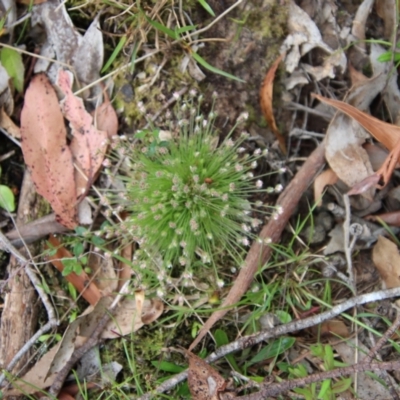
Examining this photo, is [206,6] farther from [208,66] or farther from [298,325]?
[298,325]

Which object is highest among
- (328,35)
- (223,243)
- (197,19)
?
(197,19)

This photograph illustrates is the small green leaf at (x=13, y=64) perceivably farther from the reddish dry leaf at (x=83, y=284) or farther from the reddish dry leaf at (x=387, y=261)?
the reddish dry leaf at (x=387, y=261)

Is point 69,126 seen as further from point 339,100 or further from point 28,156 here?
point 339,100

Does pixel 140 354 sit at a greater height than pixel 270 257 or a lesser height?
lesser

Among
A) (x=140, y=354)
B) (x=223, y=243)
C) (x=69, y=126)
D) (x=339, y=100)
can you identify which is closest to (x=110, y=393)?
(x=140, y=354)

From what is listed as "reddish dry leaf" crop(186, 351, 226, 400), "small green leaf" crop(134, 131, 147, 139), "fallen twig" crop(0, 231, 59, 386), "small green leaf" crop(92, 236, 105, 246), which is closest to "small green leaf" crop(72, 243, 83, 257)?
"small green leaf" crop(92, 236, 105, 246)

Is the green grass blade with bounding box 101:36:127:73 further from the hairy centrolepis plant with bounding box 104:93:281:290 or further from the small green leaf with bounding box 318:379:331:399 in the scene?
the small green leaf with bounding box 318:379:331:399

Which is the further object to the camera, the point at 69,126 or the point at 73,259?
the point at 69,126
